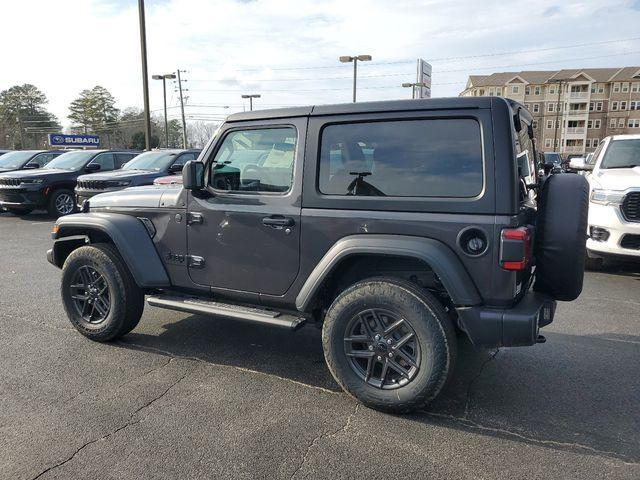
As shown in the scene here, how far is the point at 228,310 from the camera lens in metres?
3.57

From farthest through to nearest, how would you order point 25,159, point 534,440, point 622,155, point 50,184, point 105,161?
point 25,159 → point 105,161 → point 50,184 → point 622,155 → point 534,440

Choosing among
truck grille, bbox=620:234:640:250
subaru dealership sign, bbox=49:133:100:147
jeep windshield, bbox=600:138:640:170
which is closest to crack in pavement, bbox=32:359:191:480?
truck grille, bbox=620:234:640:250

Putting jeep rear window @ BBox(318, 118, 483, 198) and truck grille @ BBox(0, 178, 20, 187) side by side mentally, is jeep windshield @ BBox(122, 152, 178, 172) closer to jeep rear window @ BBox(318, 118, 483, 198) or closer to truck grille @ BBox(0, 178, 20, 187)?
truck grille @ BBox(0, 178, 20, 187)

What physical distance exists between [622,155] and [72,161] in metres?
12.8

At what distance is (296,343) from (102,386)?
5.23ft

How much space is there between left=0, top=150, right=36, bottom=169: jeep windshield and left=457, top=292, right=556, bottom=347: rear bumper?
15.9 metres

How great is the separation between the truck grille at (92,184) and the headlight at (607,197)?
30.5 feet

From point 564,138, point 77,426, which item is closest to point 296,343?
point 77,426

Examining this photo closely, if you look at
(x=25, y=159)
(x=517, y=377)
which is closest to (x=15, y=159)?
(x=25, y=159)

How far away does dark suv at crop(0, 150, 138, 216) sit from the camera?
1190cm

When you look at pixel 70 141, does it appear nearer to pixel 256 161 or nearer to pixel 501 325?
pixel 256 161

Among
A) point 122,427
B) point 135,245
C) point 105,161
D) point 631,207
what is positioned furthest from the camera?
point 105,161

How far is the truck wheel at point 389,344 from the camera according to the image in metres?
2.89

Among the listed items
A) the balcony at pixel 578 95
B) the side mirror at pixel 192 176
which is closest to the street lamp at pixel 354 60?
the side mirror at pixel 192 176
